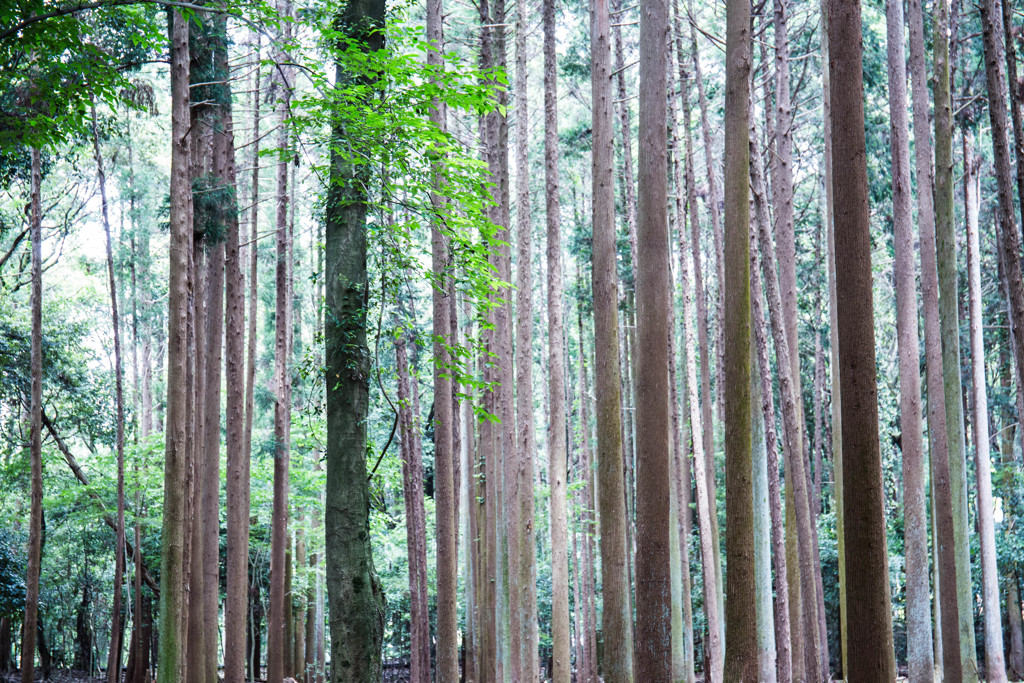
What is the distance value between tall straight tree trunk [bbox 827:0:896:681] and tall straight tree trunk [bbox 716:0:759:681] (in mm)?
1332

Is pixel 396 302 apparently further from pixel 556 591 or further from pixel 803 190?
pixel 803 190

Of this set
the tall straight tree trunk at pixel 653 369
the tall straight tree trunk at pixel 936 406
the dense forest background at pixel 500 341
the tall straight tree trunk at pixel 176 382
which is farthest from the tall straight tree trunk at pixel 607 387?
the tall straight tree trunk at pixel 936 406

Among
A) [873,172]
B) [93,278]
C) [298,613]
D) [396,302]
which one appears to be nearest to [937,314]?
[396,302]

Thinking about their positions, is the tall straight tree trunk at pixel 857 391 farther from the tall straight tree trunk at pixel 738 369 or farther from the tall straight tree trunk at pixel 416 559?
the tall straight tree trunk at pixel 416 559

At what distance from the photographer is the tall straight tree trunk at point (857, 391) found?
17.1ft

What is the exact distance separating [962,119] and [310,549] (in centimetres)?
2239

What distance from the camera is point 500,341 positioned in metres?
14.4

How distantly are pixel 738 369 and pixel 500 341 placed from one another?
7707 millimetres

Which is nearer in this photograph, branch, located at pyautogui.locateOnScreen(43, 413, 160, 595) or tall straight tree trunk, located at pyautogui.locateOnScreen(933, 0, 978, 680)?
tall straight tree trunk, located at pyautogui.locateOnScreen(933, 0, 978, 680)

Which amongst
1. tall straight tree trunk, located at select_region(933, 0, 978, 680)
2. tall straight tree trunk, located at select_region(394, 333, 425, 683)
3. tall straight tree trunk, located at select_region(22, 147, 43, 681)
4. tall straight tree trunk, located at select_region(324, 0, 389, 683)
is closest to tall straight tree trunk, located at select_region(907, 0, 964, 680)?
tall straight tree trunk, located at select_region(933, 0, 978, 680)

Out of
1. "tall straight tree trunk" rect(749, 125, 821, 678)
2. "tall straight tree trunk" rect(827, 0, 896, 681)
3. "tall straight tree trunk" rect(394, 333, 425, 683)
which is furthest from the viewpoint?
"tall straight tree trunk" rect(394, 333, 425, 683)

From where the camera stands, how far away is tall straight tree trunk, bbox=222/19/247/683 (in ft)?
46.8

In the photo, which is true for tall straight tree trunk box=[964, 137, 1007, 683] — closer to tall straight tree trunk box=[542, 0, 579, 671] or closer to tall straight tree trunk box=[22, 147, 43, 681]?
tall straight tree trunk box=[542, 0, 579, 671]

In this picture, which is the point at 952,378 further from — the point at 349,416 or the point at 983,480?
the point at 349,416
